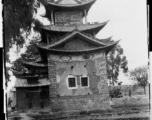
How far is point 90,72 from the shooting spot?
7992mm

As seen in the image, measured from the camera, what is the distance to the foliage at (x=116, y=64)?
7883mm

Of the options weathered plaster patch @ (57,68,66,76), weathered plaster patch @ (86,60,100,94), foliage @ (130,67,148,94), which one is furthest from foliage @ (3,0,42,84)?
foliage @ (130,67,148,94)

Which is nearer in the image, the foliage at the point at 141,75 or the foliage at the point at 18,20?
the foliage at the point at 18,20

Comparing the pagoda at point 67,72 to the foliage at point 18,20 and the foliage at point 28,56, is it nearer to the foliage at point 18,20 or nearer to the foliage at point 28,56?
the foliage at point 28,56

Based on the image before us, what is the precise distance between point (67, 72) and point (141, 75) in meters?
2.24

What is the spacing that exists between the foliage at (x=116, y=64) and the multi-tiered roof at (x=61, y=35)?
0.24 m

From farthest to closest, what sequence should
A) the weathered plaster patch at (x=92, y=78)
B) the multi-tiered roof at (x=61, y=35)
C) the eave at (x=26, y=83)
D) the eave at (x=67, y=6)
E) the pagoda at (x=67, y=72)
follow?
the eave at (x=67, y=6) → the weathered plaster patch at (x=92, y=78) → the multi-tiered roof at (x=61, y=35) → the pagoda at (x=67, y=72) → the eave at (x=26, y=83)

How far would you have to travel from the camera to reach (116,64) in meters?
7.94

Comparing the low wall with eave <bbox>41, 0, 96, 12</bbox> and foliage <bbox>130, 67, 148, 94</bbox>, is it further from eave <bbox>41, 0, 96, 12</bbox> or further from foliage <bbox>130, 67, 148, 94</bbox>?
eave <bbox>41, 0, 96, 12</bbox>

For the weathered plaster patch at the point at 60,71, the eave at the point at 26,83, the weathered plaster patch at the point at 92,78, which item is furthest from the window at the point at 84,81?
the eave at the point at 26,83

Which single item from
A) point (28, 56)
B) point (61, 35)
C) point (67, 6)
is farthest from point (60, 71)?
point (67, 6)

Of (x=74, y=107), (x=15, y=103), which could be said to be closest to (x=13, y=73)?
(x=15, y=103)

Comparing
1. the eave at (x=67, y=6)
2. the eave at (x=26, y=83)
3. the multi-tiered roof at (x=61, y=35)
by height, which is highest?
the eave at (x=67, y=6)

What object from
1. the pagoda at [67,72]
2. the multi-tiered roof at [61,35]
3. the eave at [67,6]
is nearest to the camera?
the pagoda at [67,72]
